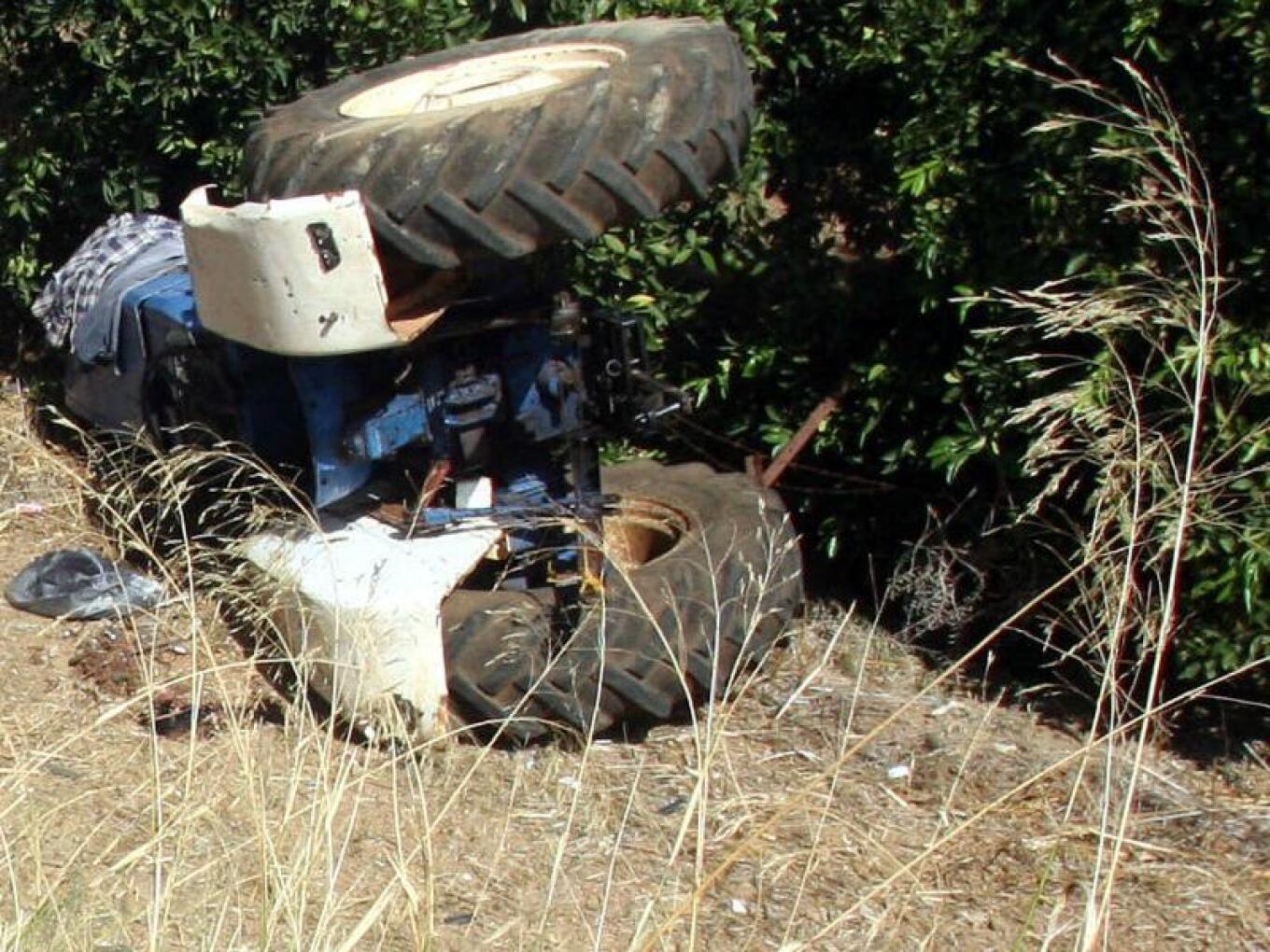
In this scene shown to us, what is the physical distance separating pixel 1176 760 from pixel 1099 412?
1.72 meters

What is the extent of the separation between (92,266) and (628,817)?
9.12 feet

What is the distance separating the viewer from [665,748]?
4535 millimetres

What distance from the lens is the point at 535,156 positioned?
13.0ft

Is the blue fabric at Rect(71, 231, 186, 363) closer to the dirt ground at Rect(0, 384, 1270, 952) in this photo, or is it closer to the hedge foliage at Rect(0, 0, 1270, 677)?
the hedge foliage at Rect(0, 0, 1270, 677)

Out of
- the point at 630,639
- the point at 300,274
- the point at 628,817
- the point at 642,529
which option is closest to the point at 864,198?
the point at 642,529

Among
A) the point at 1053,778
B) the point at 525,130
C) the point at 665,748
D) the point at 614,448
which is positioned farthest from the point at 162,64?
the point at 1053,778

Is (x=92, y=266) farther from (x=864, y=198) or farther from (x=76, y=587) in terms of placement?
(x=864, y=198)

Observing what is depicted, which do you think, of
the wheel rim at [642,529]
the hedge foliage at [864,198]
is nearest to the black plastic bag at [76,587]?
the wheel rim at [642,529]

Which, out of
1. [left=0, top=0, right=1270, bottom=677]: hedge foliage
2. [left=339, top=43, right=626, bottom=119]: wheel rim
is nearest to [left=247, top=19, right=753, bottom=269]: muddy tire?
[left=339, top=43, right=626, bottom=119]: wheel rim

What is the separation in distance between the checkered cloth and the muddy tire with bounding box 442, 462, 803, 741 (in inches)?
68.0

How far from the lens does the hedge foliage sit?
4.34 metres

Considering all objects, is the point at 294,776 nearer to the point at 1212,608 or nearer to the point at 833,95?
the point at 1212,608

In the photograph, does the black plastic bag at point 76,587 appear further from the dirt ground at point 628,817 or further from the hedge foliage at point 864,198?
the hedge foliage at point 864,198

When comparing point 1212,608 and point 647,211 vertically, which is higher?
point 647,211
